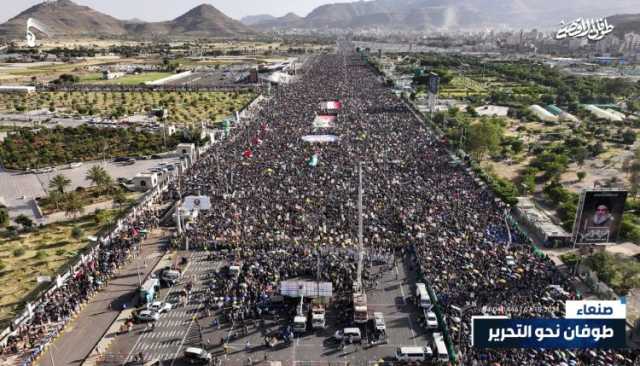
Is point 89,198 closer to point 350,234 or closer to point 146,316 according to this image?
point 146,316

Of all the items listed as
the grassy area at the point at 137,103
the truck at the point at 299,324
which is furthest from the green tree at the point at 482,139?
the grassy area at the point at 137,103

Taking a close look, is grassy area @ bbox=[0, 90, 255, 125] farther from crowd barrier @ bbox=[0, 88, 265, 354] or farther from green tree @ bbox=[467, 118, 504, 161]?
green tree @ bbox=[467, 118, 504, 161]

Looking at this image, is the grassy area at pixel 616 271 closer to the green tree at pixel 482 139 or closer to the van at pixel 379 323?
the van at pixel 379 323

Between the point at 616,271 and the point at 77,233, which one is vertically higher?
the point at 616,271

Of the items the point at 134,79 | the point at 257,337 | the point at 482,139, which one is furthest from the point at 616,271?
the point at 134,79

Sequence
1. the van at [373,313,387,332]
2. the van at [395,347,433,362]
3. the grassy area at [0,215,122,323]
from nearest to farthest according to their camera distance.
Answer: the van at [395,347,433,362] < the van at [373,313,387,332] < the grassy area at [0,215,122,323]

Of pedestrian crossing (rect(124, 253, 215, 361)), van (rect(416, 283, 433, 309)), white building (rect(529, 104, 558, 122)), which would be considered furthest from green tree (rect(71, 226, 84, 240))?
white building (rect(529, 104, 558, 122))

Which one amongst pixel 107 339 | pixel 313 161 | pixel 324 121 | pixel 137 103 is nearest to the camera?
pixel 107 339
